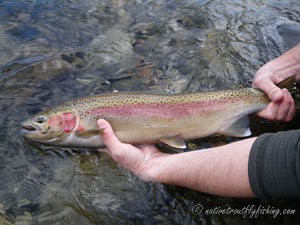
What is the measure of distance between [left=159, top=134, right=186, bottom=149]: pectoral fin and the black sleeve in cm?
105

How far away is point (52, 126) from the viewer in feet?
9.20

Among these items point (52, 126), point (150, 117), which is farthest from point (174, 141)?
point (52, 126)

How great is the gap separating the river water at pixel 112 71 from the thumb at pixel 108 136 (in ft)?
1.15

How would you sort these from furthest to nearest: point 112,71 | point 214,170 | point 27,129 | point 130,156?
point 112,71 < point 27,129 < point 130,156 < point 214,170

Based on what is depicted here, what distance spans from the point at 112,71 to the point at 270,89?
229 centimetres

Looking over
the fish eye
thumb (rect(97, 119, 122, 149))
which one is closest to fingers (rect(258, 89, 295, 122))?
thumb (rect(97, 119, 122, 149))

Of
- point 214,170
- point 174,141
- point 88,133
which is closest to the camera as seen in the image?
point 214,170

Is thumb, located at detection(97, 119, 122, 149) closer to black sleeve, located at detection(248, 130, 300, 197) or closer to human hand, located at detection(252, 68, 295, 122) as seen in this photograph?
black sleeve, located at detection(248, 130, 300, 197)

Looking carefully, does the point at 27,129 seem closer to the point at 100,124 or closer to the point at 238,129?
the point at 100,124

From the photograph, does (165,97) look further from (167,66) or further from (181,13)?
(181,13)

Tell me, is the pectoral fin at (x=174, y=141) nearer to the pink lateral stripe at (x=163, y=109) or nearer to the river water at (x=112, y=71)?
the pink lateral stripe at (x=163, y=109)

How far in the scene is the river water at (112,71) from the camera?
8.00 feet

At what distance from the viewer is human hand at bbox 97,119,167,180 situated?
2521 mm

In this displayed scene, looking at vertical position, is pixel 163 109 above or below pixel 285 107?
below
